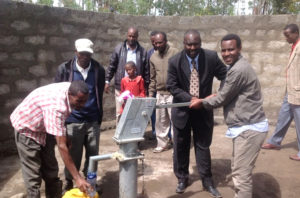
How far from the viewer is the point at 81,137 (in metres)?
3.25

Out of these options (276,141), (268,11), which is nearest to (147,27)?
(276,141)

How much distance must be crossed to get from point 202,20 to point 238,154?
4.00 meters

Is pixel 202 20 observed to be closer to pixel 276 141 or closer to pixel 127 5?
pixel 276 141

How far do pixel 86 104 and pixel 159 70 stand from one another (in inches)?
69.6

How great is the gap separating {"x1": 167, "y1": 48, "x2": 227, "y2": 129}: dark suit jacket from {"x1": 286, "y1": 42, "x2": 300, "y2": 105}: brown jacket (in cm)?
147

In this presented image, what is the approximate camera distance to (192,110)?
11.1 feet

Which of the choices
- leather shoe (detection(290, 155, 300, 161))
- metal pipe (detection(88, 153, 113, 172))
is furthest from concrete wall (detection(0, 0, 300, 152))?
metal pipe (detection(88, 153, 113, 172))

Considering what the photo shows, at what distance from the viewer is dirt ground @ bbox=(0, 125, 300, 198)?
3445 mm

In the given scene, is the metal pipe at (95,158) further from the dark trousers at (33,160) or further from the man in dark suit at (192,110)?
the man in dark suit at (192,110)

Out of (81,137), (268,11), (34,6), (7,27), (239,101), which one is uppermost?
(268,11)

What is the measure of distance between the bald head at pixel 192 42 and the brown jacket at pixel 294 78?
186 centimetres

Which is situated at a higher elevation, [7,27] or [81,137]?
[7,27]

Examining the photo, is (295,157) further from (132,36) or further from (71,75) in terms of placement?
(71,75)

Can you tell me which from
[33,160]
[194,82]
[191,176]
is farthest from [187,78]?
[33,160]
